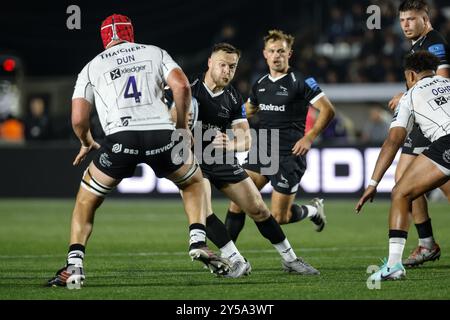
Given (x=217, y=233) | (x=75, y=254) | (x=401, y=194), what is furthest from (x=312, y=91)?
(x=75, y=254)

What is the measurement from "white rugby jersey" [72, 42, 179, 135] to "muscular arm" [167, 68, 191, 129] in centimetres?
8

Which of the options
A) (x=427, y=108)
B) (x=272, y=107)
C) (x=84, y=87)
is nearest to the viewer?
(x=84, y=87)

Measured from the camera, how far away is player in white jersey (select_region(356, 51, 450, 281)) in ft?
28.9

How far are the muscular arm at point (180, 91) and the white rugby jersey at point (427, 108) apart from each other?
194 cm

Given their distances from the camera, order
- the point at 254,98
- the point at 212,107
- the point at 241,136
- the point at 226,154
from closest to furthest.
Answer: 1. the point at 226,154
2. the point at 212,107
3. the point at 241,136
4. the point at 254,98

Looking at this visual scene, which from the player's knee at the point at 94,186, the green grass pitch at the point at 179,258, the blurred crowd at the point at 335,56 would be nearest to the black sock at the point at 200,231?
the green grass pitch at the point at 179,258

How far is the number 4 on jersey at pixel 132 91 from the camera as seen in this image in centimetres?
853

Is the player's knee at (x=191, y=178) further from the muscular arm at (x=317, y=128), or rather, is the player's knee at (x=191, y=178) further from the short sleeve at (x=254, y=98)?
the short sleeve at (x=254, y=98)

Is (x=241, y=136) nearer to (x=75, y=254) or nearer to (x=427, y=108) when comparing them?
(x=427, y=108)

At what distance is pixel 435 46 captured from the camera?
413 inches

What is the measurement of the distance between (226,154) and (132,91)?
1.60 meters

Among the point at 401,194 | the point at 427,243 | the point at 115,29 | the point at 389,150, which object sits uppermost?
the point at 115,29
